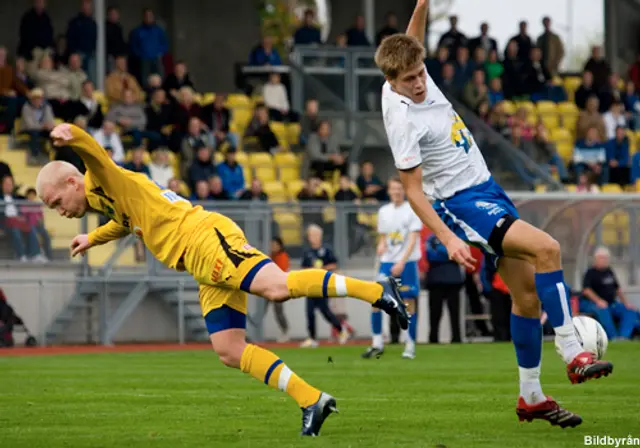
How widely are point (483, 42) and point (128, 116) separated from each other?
9202 mm

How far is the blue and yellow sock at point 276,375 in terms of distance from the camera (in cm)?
802

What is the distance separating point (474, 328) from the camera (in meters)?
22.9

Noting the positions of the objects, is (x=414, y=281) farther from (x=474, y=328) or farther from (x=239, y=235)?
(x=239, y=235)

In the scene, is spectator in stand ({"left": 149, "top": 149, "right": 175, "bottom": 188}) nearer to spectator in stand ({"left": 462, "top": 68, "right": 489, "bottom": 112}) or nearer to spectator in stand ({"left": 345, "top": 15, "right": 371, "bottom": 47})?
spectator in stand ({"left": 345, "top": 15, "right": 371, "bottom": 47})

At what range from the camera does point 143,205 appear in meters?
8.41

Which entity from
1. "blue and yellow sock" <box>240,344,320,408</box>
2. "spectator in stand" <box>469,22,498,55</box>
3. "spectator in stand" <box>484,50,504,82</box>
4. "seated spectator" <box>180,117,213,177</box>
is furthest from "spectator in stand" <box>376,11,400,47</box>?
"blue and yellow sock" <box>240,344,320,408</box>

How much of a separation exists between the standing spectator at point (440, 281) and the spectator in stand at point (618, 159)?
776 cm

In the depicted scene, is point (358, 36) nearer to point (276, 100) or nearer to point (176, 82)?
point (276, 100)

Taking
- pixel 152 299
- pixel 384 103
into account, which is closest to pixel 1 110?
pixel 152 299

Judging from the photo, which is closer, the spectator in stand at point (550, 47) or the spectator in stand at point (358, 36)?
the spectator in stand at point (358, 36)

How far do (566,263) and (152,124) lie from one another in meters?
7.77

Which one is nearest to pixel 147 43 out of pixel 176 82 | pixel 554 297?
pixel 176 82

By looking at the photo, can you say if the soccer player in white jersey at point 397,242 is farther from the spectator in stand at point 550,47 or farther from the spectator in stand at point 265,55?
the spectator in stand at point 550,47

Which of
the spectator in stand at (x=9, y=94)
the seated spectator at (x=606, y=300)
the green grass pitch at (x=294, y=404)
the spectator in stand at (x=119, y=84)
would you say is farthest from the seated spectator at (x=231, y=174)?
the green grass pitch at (x=294, y=404)
